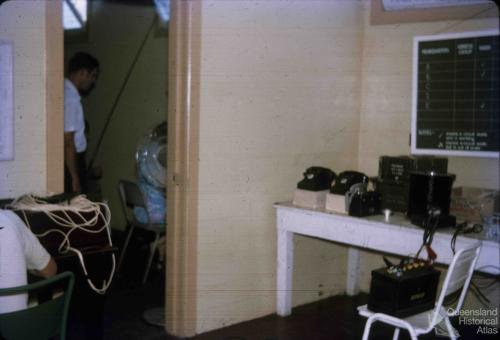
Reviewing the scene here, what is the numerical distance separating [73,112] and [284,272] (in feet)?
6.02

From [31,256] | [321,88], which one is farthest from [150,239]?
[31,256]

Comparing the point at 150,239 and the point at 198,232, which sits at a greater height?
the point at 198,232

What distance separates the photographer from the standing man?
12.8 feet

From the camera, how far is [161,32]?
5199 mm

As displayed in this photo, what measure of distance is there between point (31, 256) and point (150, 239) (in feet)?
8.75

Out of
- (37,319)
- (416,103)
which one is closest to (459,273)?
(416,103)

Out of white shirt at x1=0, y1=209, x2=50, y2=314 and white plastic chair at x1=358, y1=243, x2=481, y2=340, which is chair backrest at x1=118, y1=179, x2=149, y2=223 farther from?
white plastic chair at x1=358, y1=243, x2=481, y2=340

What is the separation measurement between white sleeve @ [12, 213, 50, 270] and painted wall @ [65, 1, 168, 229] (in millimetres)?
3010

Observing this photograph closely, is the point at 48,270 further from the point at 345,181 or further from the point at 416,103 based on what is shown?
the point at 416,103

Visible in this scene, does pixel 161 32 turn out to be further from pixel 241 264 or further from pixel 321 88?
pixel 241 264

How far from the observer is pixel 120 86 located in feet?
18.6

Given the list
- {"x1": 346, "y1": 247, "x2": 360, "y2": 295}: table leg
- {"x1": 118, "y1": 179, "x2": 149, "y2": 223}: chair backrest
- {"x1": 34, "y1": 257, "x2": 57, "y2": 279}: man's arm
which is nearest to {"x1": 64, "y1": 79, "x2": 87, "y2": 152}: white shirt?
{"x1": 118, "y1": 179, "x2": 149, "y2": 223}: chair backrest

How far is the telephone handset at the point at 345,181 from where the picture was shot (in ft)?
11.0

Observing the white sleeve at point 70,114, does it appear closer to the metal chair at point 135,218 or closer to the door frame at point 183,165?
the metal chair at point 135,218
